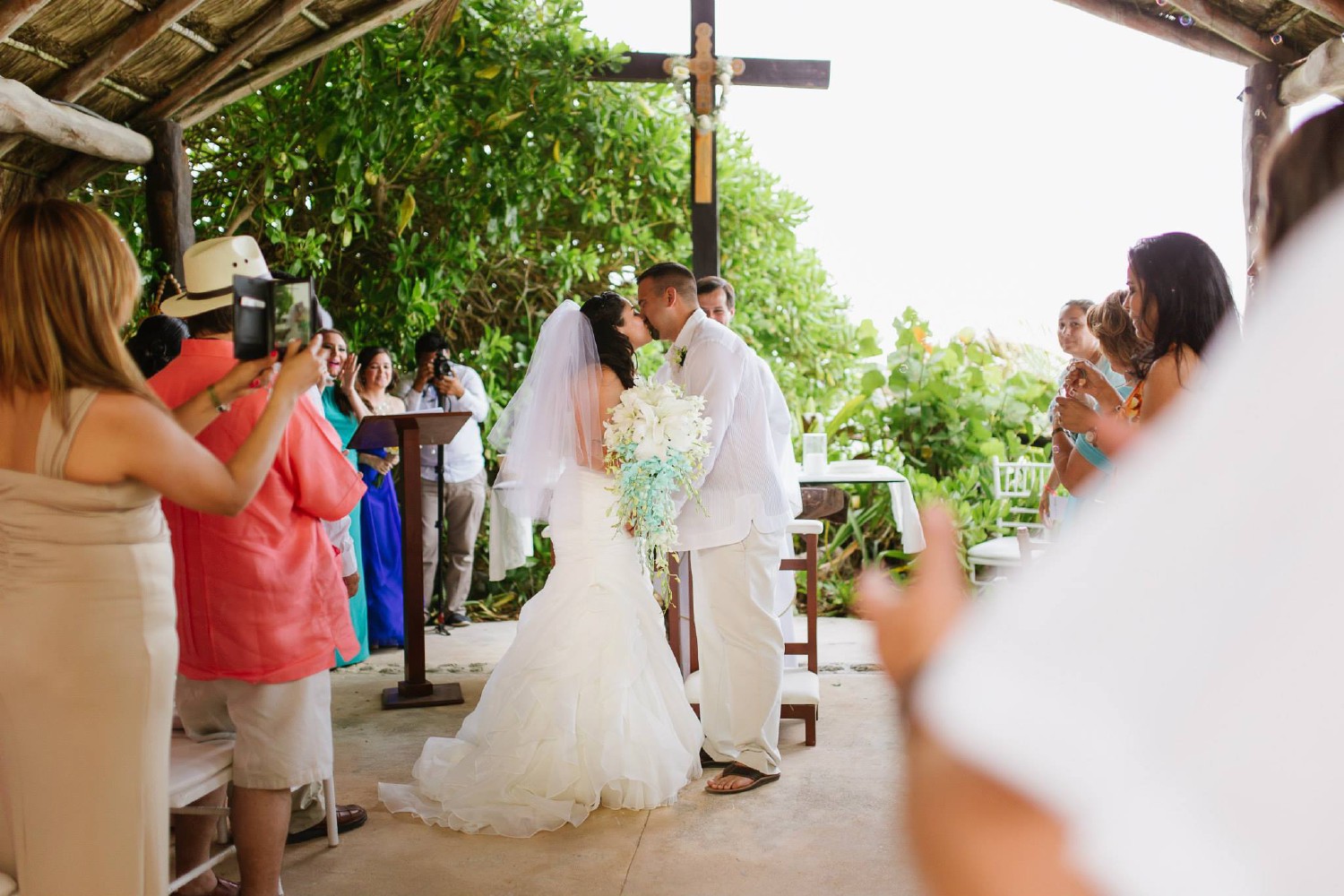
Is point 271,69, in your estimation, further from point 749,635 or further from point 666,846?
point 666,846

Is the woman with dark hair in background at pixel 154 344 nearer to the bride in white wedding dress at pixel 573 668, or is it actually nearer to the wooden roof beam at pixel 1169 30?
the bride in white wedding dress at pixel 573 668

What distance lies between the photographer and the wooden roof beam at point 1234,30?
16.7 ft

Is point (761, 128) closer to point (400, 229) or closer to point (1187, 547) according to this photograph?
point (400, 229)

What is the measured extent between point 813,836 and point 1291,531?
354 centimetres

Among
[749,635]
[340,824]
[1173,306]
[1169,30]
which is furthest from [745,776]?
[1169,30]

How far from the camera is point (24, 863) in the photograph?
210cm

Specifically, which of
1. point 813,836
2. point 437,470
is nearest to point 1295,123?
point 813,836

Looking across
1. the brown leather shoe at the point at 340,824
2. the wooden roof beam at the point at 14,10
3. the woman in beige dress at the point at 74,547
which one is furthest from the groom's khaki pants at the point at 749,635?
the wooden roof beam at the point at 14,10

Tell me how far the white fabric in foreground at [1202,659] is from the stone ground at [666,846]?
8.01 feet

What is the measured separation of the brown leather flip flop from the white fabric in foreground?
3.87 m

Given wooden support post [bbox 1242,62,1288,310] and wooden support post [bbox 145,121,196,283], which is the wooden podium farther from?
wooden support post [bbox 1242,62,1288,310]

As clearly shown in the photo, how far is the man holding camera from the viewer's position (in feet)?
22.7

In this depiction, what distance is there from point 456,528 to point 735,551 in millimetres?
3380

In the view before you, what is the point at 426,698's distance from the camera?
5332mm
